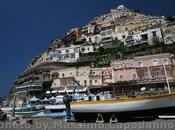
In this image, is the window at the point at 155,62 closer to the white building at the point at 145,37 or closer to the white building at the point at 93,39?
the white building at the point at 145,37

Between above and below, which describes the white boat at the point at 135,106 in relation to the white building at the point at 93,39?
below

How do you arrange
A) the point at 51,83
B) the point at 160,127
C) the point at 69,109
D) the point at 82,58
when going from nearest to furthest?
the point at 160,127
the point at 69,109
the point at 51,83
the point at 82,58

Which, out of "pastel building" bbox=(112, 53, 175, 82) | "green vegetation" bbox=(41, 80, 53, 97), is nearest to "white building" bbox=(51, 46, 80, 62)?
"green vegetation" bbox=(41, 80, 53, 97)

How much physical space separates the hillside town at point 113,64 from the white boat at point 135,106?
1767cm

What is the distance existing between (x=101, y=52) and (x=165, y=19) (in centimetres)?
3040

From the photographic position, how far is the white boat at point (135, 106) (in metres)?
22.6

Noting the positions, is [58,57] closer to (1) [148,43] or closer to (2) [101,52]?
(2) [101,52]

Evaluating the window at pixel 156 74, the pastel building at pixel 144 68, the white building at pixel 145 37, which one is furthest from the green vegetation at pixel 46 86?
the white building at pixel 145 37

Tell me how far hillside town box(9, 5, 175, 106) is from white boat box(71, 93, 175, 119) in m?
17.7

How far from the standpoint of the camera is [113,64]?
195 ft

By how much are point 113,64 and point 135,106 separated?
3652 cm

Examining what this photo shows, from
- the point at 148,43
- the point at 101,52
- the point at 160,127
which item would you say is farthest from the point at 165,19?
the point at 160,127

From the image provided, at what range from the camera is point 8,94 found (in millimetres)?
90500

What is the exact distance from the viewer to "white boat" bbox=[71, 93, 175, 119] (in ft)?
74.2
